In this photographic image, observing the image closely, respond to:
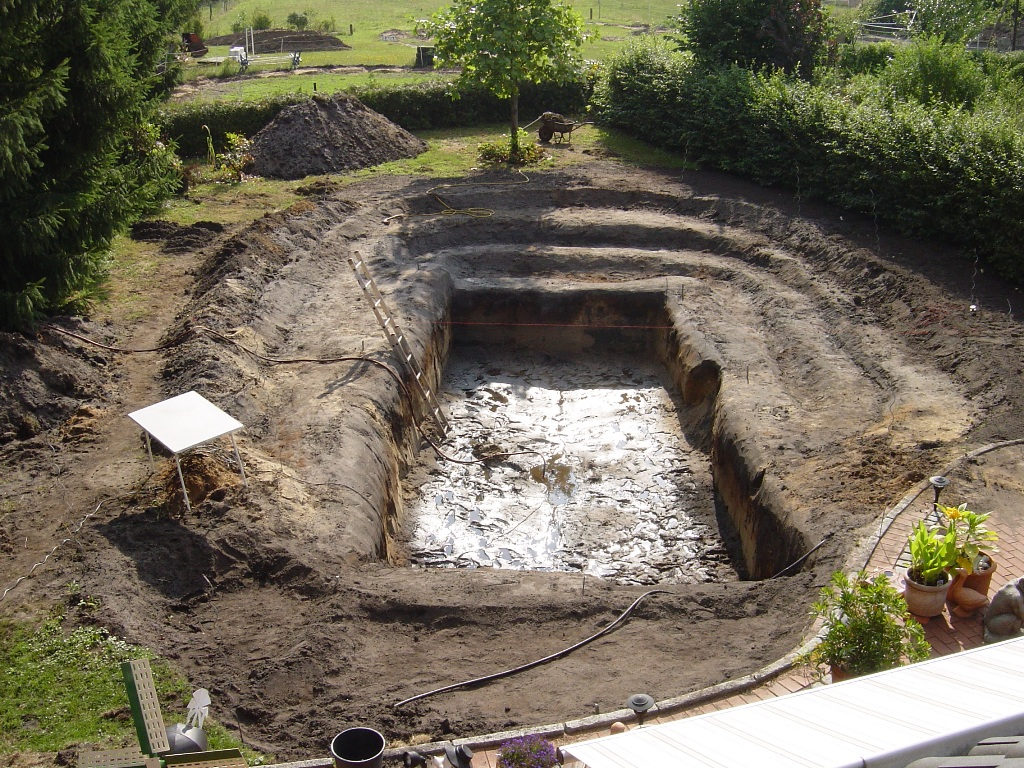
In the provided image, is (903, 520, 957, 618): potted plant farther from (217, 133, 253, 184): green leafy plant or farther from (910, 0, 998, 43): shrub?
(910, 0, 998, 43): shrub

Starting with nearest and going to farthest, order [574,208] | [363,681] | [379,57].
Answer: [363,681] → [574,208] → [379,57]

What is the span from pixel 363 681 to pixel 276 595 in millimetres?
1830

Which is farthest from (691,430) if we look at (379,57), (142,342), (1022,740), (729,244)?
(379,57)

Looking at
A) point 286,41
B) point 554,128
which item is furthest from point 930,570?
point 286,41

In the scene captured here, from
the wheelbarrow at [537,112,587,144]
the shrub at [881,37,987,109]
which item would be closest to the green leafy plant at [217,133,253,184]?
the wheelbarrow at [537,112,587,144]

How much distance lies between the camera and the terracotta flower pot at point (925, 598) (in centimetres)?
858

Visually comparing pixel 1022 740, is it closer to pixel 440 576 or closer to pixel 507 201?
pixel 440 576

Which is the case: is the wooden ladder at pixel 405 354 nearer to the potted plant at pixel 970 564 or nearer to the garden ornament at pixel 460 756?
the garden ornament at pixel 460 756

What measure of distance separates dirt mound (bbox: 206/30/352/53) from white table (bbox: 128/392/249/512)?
133 feet

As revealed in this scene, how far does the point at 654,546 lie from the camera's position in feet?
43.6

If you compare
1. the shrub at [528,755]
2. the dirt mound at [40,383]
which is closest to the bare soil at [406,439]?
the dirt mound at [40,383]

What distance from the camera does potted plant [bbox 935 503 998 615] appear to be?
852 cm

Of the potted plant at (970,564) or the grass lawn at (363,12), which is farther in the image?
the grass lawn at (363,12)

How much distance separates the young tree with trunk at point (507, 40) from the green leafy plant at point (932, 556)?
18.7 metres
